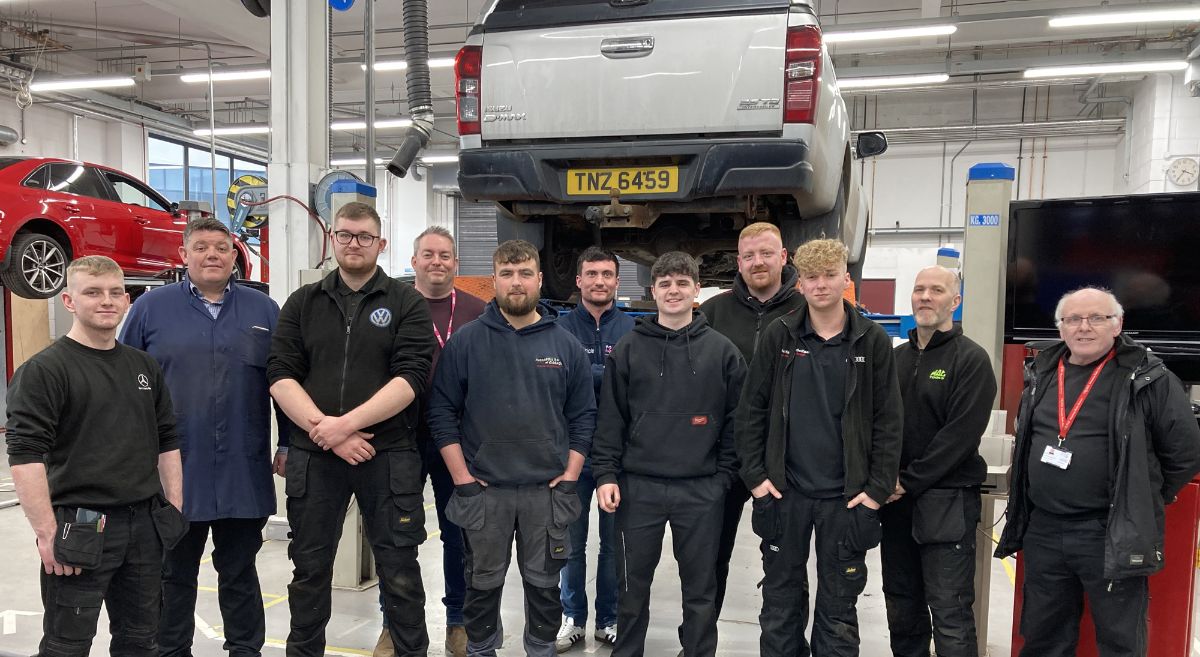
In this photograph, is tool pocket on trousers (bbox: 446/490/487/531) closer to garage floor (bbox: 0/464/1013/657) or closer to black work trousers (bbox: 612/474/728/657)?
black work trousers (bbox: 612/474/728/657)

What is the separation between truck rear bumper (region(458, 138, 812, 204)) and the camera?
3404mm

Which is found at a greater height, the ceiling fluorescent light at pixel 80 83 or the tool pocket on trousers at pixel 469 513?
the ceiling fluorescent light at pixel 80 83

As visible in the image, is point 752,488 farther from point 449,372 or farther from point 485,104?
point 485,104

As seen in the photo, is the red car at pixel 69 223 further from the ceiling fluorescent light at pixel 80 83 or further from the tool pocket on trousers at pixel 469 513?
the tool pocket on trousers at pixel 469 513

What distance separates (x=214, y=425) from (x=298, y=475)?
1.19ft

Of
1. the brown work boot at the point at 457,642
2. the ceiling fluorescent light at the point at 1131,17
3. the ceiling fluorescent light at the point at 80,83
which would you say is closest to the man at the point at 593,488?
the brown work boot at the point at 457,642

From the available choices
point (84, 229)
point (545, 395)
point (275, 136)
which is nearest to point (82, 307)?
point (545, 395)

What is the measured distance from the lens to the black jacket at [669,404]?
256 cm

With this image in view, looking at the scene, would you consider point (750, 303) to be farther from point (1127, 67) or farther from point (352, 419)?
point (1127, 67)

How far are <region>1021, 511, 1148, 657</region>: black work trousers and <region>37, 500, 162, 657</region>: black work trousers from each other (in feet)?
9.09

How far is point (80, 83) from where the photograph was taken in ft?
32.7

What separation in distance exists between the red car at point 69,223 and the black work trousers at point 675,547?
4.68 metres

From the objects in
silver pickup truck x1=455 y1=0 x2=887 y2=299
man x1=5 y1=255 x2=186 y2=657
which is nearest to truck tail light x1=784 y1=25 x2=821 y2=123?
silver pickup truck x1=455 y1=0 x2=887 y2=299

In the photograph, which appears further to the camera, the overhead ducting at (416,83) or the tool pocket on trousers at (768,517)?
the overhead ducting at (416,83)
